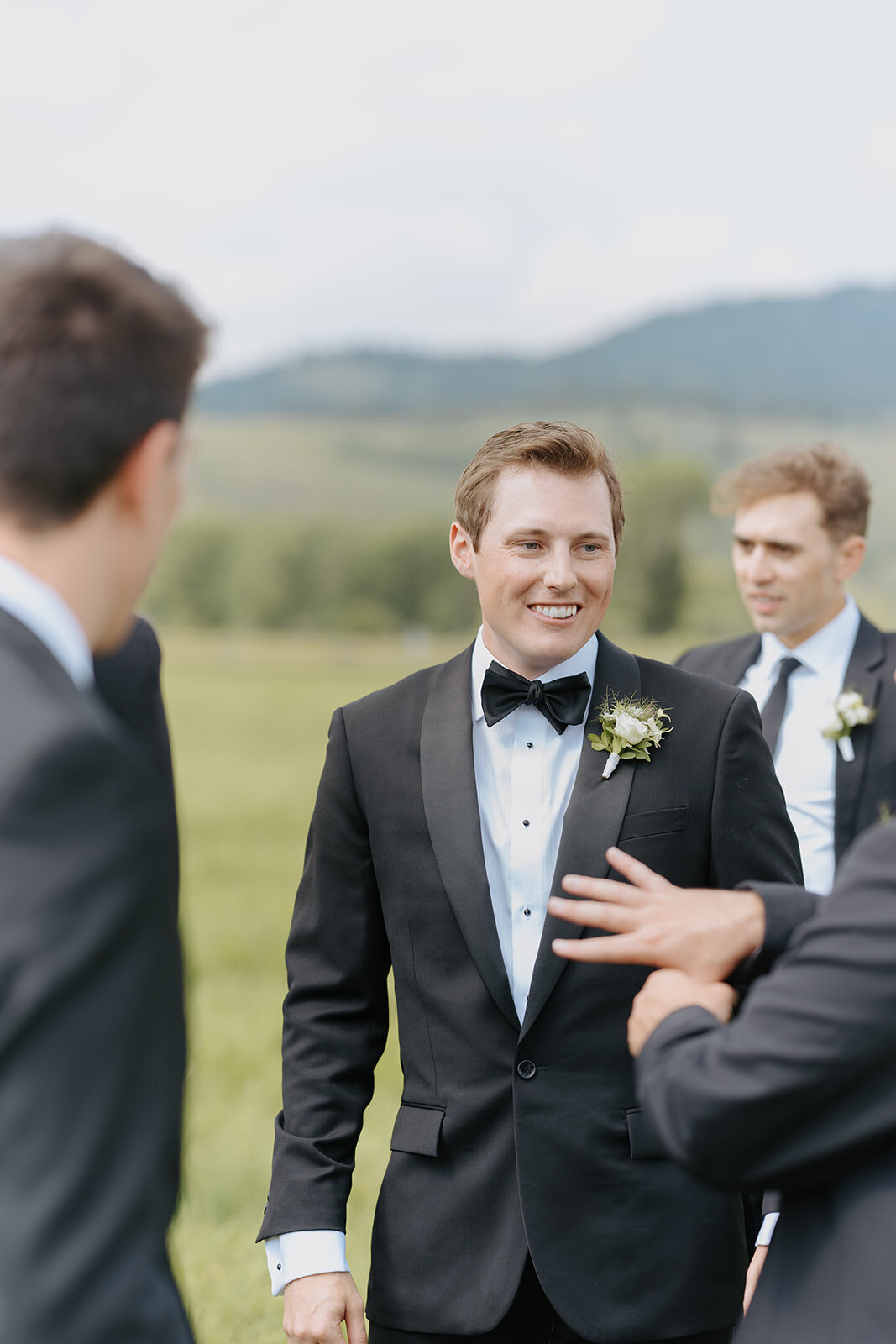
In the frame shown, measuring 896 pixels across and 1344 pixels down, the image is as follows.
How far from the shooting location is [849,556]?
548 cm

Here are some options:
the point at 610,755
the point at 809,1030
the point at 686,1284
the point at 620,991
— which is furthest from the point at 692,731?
the point at 809,1030

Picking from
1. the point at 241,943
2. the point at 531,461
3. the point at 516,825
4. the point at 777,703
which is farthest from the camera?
the point at 241,943

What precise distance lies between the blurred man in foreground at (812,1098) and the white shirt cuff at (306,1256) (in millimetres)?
1167

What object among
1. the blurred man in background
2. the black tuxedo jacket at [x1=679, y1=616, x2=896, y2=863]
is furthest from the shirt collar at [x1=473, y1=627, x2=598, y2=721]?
the blurred man in background

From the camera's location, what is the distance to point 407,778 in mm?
2889

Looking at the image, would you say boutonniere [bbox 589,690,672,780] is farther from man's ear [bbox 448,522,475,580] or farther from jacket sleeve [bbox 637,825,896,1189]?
jacket sleeve [bbox 637,825,896,1189]

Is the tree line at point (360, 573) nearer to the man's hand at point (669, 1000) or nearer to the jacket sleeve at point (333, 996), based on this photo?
the jacket sleeve at point (333, 996)

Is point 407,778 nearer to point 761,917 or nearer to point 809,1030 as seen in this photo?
point 761,917

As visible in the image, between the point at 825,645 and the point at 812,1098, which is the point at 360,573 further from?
the point at 812,1098

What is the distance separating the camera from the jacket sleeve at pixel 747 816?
2.74 meters

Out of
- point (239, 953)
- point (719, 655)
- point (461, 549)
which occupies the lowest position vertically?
point (239, 953)

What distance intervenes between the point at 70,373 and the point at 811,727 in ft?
13.7

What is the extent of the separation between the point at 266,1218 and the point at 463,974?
704 mm

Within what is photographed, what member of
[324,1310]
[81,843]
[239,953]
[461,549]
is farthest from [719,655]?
[239,953]
